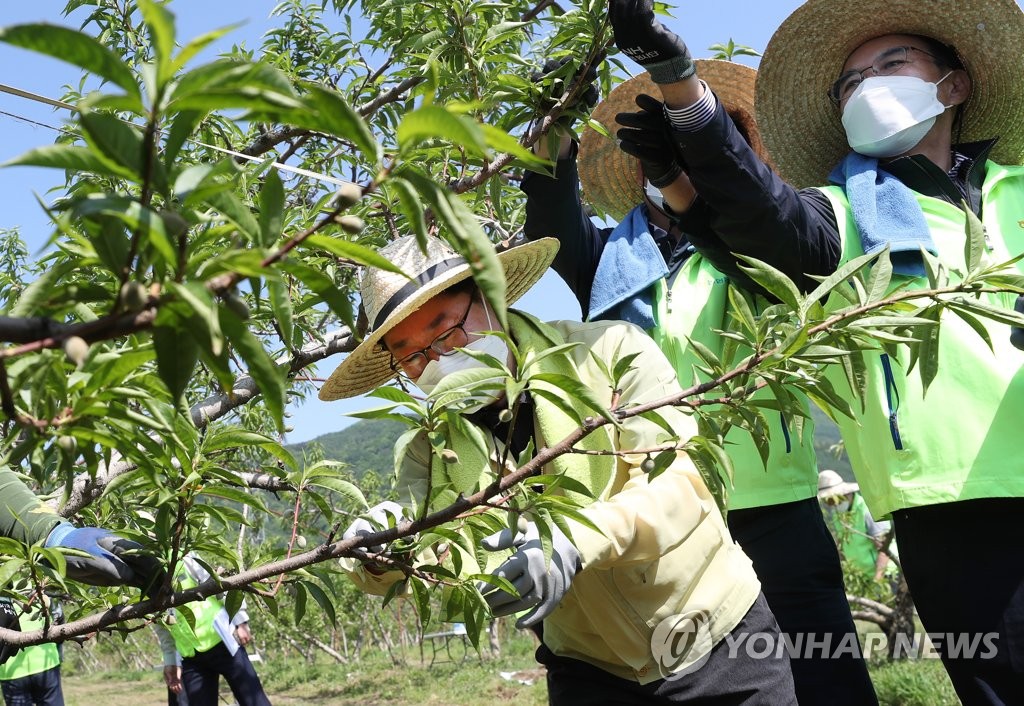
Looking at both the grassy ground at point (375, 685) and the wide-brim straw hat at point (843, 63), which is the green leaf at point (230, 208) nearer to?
the wide-brim straw hat at point (843, 63)

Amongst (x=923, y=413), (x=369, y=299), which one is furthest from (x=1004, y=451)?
(x=369, y=299)

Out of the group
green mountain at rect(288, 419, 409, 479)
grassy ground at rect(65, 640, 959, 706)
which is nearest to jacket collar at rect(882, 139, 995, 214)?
grassy ground at rect(65, 640, 959, 706)

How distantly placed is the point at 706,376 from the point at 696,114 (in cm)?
A: 68

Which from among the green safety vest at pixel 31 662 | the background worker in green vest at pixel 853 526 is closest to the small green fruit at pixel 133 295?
the green safety vest at pixel 31 662

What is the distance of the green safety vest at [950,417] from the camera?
5.50ft

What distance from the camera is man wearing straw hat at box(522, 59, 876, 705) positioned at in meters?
2.07

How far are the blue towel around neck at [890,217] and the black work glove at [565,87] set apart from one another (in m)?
0.58

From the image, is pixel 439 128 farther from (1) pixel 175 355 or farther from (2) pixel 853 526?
(2) pixel 853 526

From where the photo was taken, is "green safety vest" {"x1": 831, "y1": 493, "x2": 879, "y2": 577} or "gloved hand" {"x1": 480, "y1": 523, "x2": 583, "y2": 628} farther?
"green safety vest" {"x1": 831, "y1": 493, "x2": 879, "y2": 577}

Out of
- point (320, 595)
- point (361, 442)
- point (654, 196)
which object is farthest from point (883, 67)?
point (361, 442)

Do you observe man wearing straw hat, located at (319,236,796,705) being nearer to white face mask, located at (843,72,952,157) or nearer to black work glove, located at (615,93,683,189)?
black work glove, located at (615,93,683,189)

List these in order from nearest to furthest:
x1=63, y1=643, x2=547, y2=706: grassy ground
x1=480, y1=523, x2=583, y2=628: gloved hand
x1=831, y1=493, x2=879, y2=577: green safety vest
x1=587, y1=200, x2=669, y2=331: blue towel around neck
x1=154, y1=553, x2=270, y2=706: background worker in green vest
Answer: x1=480, y1=523, x2=583, y2=628: gloved hand
x1=587, y1=200, x2=669, y2=331: blue towel around neck
x1=154, y1=553, x2=270, y2=706: background worker in green vest
x1=831, y1=493, x2=879, y2=577: green safety vest
x1=63, y1=643, x2=547, y2=706: grassy ground

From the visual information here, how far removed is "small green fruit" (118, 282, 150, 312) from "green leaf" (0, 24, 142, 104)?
0.13 m

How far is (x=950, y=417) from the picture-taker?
1729mm
